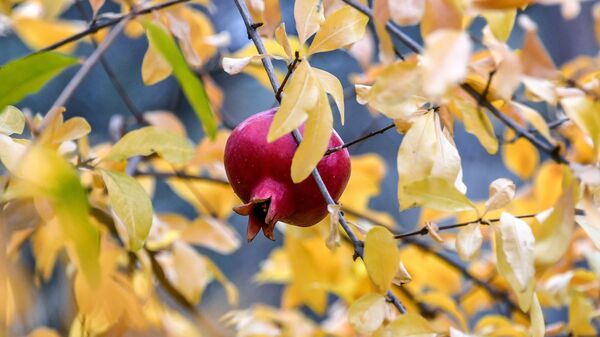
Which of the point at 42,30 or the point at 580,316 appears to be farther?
the point at 42,30

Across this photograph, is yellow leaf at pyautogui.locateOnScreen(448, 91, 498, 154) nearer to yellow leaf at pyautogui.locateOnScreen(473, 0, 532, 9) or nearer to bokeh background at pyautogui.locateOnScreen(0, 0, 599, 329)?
yellow leaf at pyautogui.locateOnScreen(473, 0, 532, 9)

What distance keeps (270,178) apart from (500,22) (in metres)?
0.17

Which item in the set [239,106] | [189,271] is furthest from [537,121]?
[239,106]

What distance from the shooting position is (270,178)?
0.47 meters

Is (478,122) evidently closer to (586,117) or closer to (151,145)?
(586,117)

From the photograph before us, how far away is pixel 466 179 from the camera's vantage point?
2.98 metres

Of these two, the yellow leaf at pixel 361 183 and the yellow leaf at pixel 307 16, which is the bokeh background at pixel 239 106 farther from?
the yellow leaf at pixel 307 16

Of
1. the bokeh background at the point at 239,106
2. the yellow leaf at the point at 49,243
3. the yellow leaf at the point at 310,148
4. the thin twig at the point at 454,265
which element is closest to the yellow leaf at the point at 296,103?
the yellow leaf at the point at 310,148

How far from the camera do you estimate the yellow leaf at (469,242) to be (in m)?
0.49

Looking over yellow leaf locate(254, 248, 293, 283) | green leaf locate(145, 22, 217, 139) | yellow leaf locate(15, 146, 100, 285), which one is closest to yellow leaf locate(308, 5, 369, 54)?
green leaf locate(145, 22, 217, 139)

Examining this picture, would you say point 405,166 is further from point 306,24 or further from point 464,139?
point 464,139

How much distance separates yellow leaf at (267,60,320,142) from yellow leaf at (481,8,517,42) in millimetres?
108

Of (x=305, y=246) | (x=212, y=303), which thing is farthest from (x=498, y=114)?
(x=212, y=303)

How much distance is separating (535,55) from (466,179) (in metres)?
2.66
